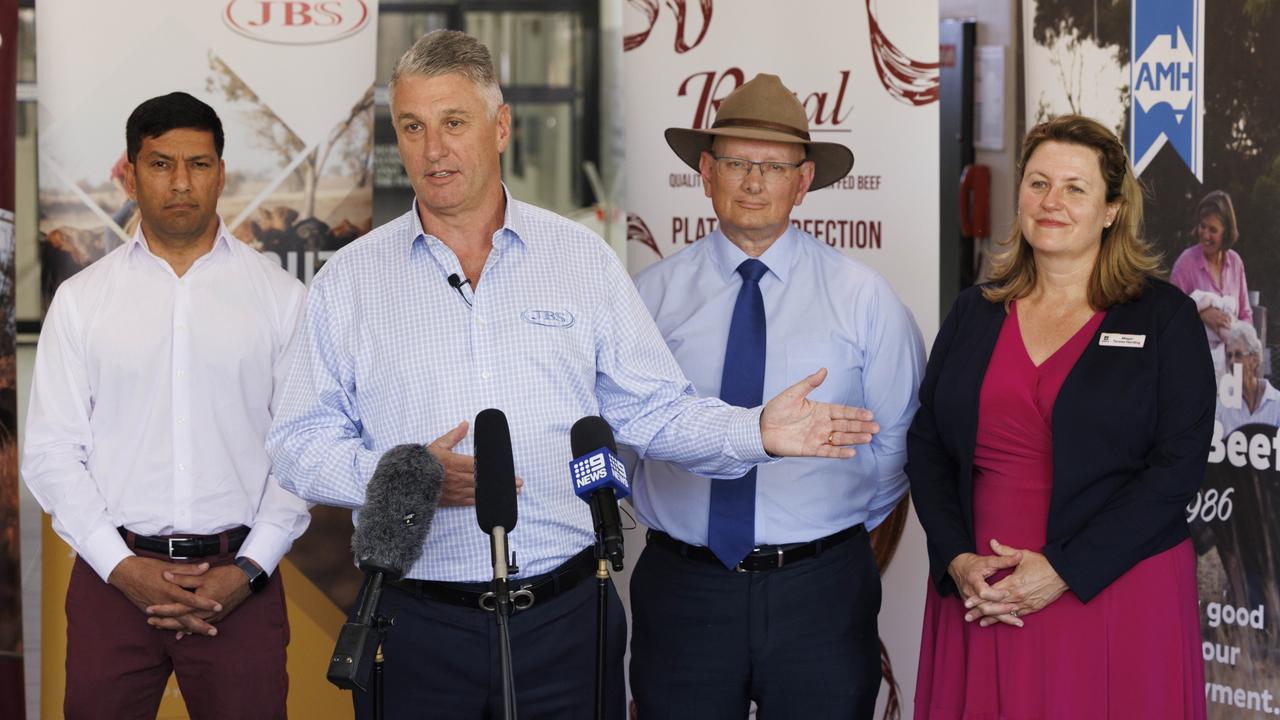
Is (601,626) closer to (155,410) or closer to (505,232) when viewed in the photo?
(505,232)

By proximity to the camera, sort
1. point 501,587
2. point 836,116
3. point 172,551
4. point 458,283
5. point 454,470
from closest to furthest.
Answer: point 501,587
point 454,470
point 458,283
point 172,551
point 836,116

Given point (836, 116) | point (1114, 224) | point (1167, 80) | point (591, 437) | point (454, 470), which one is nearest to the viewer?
point (591, 437)

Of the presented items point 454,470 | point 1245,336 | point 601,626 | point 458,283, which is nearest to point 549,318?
point 458,283

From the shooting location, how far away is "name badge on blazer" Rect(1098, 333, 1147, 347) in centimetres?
281

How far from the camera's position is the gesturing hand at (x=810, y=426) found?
8.62 feet

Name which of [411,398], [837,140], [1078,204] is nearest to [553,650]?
[411,398]

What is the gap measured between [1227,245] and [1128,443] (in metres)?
1.01

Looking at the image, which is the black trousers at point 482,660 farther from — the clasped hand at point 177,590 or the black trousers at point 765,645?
the clasped hand at point 177,590

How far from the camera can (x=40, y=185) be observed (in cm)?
416

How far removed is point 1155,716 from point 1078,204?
3.54ft

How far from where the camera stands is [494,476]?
6.21 ft

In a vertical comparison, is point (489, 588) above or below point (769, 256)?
below

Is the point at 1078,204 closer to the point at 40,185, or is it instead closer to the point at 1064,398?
the point at 1064,398

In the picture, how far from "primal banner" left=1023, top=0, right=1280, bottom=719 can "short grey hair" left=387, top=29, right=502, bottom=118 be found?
1.94m
